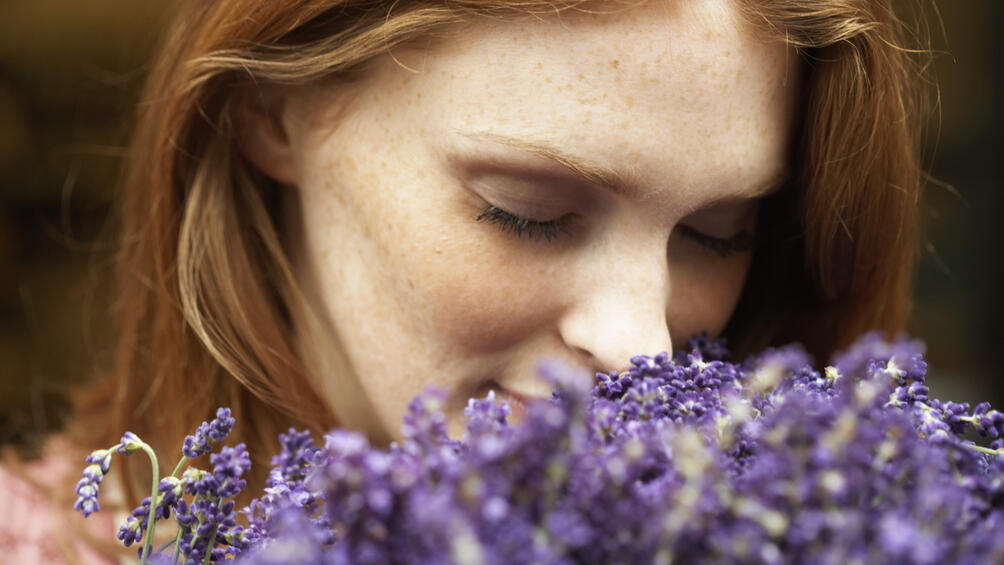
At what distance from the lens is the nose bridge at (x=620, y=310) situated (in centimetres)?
96

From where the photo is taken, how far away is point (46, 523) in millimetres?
1436

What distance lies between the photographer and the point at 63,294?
102 inches

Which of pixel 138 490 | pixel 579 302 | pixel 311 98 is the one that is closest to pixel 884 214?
pixel 579 302

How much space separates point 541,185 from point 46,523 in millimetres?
1015

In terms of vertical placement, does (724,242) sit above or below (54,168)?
above

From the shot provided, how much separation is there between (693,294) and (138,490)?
2.94ft

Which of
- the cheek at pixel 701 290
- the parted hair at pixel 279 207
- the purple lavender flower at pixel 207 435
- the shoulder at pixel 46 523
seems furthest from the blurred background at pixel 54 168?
the purple lavender flower at pixel 207 435

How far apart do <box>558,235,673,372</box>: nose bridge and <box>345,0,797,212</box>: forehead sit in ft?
0.29

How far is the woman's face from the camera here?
946 millimetres

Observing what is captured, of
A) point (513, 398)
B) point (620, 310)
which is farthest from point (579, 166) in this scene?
point (513, 398)

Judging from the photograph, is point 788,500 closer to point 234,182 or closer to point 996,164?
point 234,182

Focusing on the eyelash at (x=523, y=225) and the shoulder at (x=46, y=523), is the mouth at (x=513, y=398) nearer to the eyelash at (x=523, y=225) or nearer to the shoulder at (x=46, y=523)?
the eyelash at (x=523, y=225)

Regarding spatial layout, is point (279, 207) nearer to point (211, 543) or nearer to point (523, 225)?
point (523, 225)

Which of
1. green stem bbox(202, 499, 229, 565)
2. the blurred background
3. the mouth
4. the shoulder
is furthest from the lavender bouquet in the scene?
the blurred background
